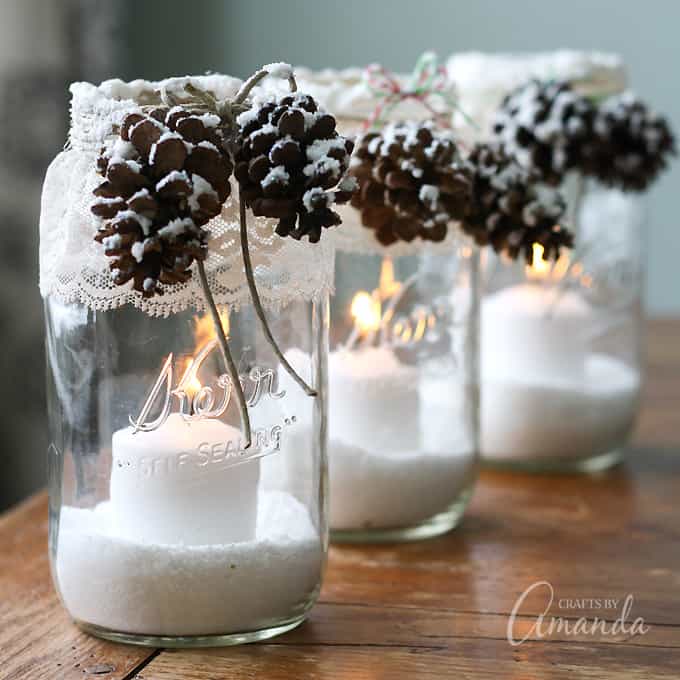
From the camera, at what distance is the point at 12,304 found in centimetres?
188

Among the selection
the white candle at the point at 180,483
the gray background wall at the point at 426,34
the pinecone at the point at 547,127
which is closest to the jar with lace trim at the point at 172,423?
the white candle at the point at 180,483

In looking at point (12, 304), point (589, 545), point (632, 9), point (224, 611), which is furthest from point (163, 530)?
point (632, 9)

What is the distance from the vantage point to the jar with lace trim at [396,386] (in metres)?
0.87

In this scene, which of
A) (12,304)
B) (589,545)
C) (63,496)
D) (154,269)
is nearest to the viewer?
(154,269)

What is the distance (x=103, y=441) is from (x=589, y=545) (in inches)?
15.4

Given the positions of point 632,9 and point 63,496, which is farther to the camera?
point 632,9

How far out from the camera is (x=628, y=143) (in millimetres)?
1086

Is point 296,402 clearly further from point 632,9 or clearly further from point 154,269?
point 632,9

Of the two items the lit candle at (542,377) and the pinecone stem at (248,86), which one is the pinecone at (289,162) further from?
the lit candle at (542,377)

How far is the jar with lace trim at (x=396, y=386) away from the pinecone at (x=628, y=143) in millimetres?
223

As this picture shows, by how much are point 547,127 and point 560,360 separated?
0.21 meters

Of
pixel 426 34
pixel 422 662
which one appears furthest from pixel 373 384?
pixel 426 34

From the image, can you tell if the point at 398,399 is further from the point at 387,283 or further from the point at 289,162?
the point at 289,162

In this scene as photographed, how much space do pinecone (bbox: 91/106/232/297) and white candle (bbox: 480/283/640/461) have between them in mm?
534
